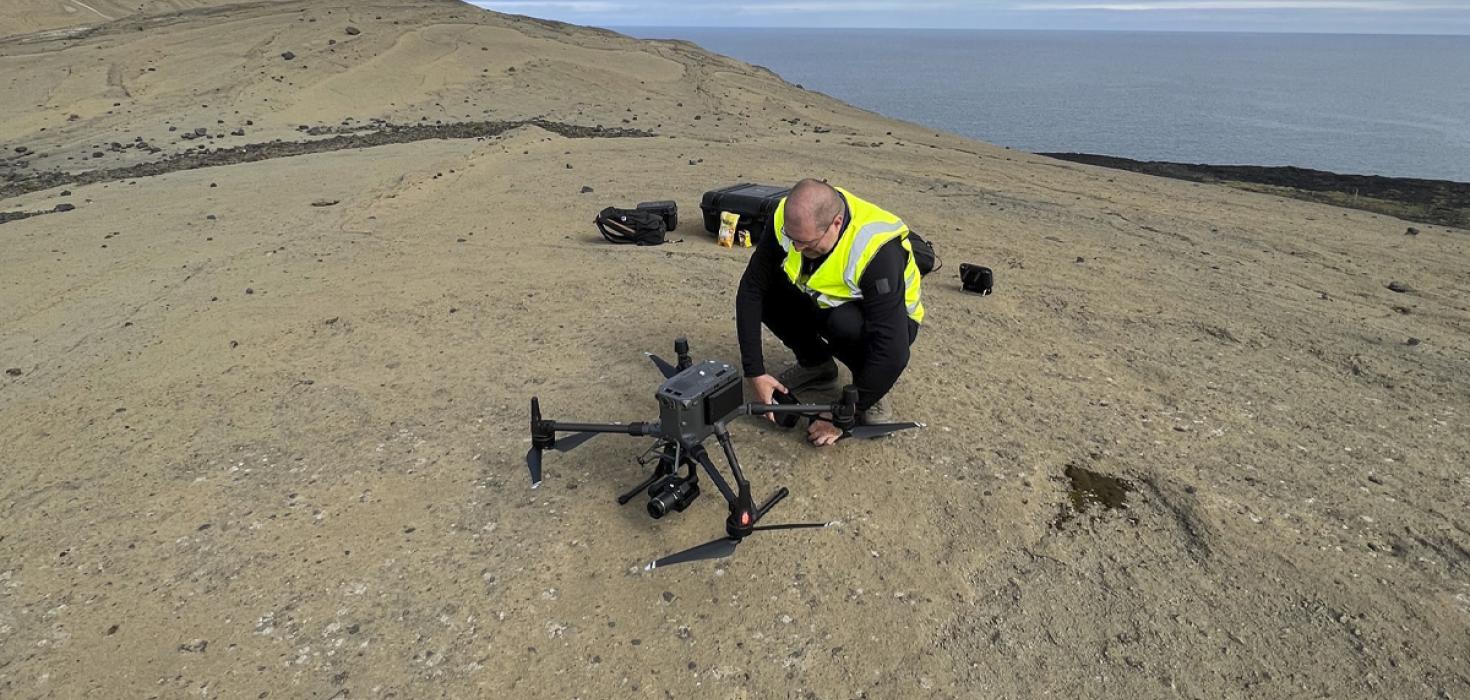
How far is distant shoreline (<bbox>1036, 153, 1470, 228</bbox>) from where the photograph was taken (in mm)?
11523

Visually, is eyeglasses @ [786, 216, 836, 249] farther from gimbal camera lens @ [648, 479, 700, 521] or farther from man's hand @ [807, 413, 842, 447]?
gimbal camera lens @ [648, 479, 700, 521]

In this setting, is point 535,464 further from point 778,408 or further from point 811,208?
point 811,208

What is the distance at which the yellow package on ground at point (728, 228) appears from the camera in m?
7.53

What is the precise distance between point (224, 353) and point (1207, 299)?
7179 millimetres

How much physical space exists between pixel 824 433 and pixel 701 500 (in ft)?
2.47

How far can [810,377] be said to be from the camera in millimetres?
4562

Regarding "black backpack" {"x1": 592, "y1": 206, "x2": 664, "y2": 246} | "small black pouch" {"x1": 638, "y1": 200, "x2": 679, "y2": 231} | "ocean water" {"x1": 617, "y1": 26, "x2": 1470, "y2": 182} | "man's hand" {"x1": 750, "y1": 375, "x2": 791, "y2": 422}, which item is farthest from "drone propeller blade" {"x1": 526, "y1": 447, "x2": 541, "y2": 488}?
"ocean water" {"x1": 617, "y1": 26, "x2": 1470, "y2": 182}

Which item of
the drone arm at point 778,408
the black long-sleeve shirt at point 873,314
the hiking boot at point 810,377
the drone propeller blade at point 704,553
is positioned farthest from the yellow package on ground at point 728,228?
the drone propeller blade at point 704,553

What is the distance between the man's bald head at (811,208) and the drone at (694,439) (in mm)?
702

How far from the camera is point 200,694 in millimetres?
2598

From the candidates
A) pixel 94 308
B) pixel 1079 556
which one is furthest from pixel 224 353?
pixel 1079 556

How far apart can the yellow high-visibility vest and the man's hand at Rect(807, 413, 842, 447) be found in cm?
59

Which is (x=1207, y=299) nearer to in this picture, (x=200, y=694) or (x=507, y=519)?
(x=507, y=519)

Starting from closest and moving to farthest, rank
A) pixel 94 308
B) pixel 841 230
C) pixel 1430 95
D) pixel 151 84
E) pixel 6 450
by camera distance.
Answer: pixel 841 230 → pixel 6 450 → pixel 94 308 → pixel 151 84 → pixel 1430 95
